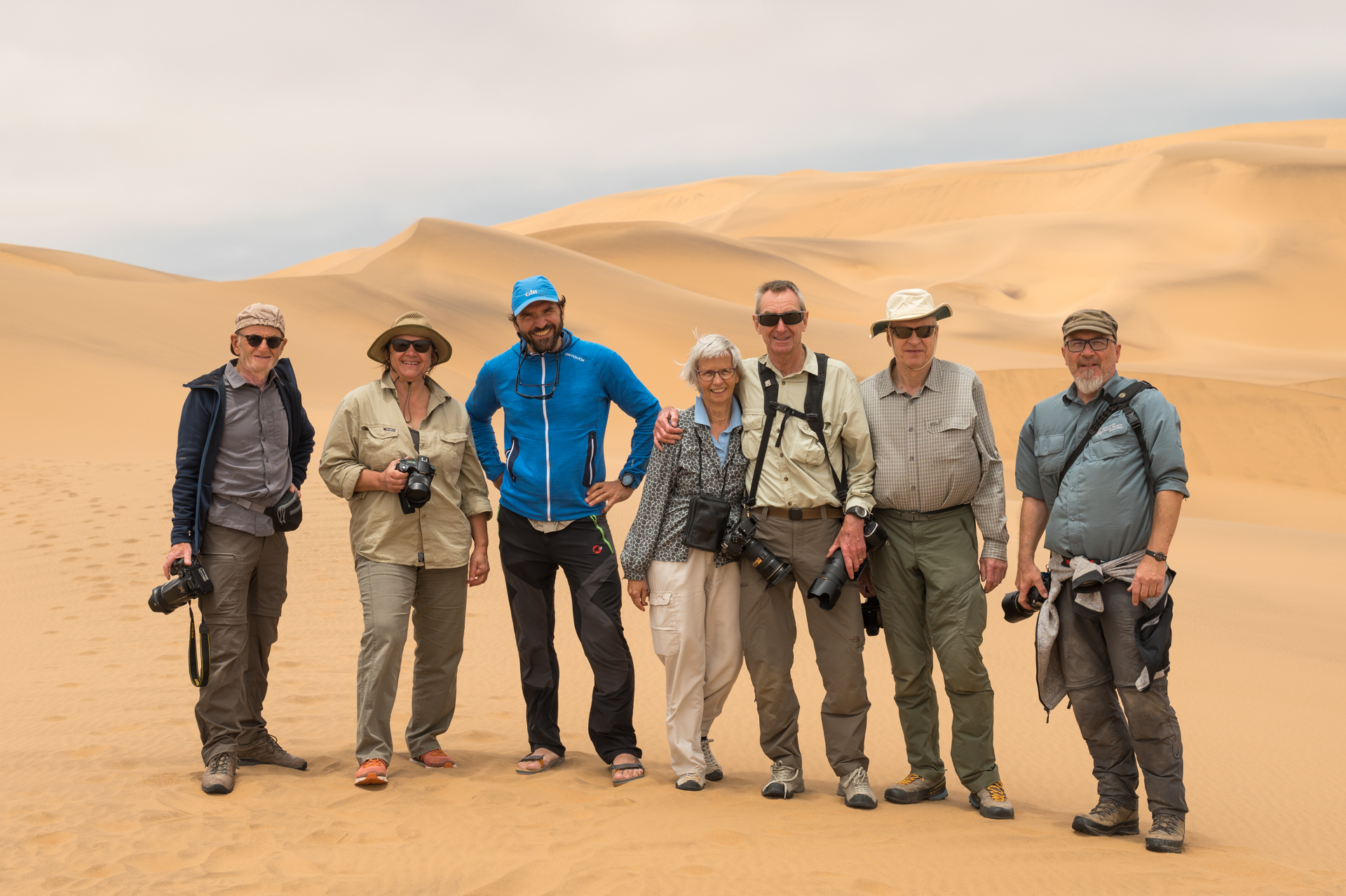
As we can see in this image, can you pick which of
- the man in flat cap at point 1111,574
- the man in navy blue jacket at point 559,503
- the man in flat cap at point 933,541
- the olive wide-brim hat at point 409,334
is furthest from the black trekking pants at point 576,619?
the man in flat cap at point 1111,574

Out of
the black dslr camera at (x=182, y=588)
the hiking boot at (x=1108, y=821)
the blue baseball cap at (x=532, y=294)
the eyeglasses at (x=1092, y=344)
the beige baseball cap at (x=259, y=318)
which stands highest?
the blue baseball cap at (x=532, y=294)

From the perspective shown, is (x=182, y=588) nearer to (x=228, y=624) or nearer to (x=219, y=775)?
(x=228, y=624)

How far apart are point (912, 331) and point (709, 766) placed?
83.4 inches

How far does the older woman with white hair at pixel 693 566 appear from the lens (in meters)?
4.32

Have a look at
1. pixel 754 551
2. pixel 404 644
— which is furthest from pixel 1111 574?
pixel 404 644

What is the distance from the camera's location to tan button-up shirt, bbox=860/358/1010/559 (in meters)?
4.22

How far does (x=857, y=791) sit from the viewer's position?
4164 millimetres

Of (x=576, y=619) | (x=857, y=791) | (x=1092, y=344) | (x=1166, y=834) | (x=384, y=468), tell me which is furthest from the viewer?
(x=576, y=619)

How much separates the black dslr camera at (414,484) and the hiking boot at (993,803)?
2568 millimetres

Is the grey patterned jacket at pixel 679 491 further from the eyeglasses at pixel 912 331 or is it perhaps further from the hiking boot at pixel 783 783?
the hiking boot at pixel 783 783

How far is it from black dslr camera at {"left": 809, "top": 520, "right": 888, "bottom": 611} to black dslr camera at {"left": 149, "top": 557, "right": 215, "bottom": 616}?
250 cm

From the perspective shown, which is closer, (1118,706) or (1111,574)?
(1111,574)

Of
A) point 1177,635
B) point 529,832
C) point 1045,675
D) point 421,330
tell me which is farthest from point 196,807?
point 1177,635

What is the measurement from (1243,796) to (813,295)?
42810 mm
